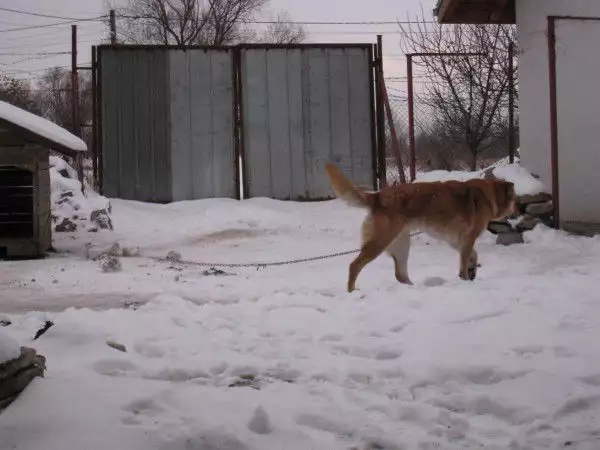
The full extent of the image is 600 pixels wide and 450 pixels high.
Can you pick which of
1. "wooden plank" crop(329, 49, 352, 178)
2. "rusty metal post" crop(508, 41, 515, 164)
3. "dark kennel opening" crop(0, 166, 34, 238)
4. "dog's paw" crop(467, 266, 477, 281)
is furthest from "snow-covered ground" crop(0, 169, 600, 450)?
"wooden plank" crop(329, 49, 352, 178)

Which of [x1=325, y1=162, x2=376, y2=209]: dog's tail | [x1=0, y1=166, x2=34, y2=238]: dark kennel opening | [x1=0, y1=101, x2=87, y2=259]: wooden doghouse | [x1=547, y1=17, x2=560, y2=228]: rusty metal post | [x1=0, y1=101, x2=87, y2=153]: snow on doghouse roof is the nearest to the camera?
[x1=325, y1=162, x2=376, y2=209]: dog's tail

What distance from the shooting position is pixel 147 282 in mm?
6090

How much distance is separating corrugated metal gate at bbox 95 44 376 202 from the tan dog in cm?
675

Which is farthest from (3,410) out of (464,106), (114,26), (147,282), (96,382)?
(114,26)

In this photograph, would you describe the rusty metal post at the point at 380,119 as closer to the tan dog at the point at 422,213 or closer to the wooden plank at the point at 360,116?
the wooden plank at the point at 360,116

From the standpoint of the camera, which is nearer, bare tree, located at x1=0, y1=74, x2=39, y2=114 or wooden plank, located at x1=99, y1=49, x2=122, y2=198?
wooden plank, located at x1=99, y1=49, x2=122, y2=198

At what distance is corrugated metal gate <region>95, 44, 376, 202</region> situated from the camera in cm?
1245

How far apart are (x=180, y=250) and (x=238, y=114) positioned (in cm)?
480

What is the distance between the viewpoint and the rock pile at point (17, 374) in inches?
96.3

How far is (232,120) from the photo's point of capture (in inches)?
498

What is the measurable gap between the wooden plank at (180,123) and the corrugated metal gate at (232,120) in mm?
20

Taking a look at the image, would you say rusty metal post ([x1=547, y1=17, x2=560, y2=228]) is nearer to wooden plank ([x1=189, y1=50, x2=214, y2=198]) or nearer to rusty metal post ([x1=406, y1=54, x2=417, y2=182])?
rusty metal post ([x1=406, y1=54, x2=417, y2=182])

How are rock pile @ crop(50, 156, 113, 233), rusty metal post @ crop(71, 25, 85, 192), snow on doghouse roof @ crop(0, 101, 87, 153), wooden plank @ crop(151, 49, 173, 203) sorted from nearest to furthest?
snow on doghouse roof @ crop(0, 101, 87, 153) → rock pile @ crop(50, 156, 113, 233) → rusty metal post @ crop(71, 25, 85, 192) → wooden plank @ crop(151, 49, 173, 203)

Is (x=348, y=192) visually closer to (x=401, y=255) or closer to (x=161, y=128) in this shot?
(x=401, y=255)
